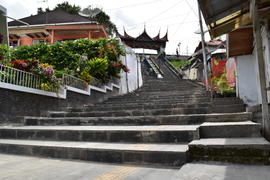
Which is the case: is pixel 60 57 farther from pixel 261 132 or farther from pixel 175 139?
pixel 261 132

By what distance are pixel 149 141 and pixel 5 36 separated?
1098 centimetres

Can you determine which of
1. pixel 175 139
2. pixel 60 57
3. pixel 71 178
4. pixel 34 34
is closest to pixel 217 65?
pixel 60 57

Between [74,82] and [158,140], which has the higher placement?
[74,82]

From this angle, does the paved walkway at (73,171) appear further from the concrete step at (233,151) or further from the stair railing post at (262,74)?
the stair railing post at (262,74)

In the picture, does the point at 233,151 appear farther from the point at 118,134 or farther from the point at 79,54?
the point at 79,54

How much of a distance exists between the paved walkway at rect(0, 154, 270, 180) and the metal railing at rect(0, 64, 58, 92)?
2553mm

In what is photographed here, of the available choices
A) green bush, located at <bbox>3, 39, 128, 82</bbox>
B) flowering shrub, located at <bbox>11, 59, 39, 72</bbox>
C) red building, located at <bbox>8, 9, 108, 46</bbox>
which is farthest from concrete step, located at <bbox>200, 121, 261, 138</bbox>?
red building, located at <bbox>8, 9, 108, 46</bbox>

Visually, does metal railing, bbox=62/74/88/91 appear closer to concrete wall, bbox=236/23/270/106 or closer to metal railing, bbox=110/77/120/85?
metal railing, bbox=110/77/120/85

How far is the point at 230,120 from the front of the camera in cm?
336

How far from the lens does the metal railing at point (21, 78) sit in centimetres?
497

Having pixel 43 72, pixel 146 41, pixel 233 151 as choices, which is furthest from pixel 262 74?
pixel 146 41

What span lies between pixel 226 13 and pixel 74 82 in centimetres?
525

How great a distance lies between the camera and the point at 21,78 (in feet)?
17.6

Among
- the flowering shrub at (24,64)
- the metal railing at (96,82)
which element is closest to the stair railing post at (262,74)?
the flowering shrub at (24,64)
